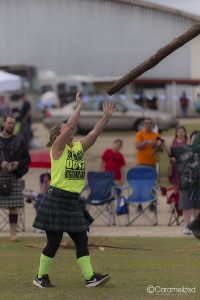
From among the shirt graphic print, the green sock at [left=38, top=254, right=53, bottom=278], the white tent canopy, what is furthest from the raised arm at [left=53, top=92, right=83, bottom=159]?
the white tent canopy

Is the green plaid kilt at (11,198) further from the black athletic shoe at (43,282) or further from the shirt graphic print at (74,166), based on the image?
the shirt graphic print at (74,166)

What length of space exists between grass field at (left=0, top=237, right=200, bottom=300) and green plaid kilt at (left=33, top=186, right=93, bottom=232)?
0.56 meters

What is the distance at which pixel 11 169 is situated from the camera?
488 inches

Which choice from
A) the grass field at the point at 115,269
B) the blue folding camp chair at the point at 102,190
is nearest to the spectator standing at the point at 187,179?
the grass field at the point at 115,269

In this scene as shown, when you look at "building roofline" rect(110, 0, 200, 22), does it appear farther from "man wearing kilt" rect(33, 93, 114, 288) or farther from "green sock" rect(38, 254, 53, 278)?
"green sock" rect(38, 254, 53, 278)

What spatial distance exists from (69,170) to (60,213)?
1.30 feet

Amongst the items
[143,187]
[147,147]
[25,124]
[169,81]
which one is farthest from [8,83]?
[169,81]

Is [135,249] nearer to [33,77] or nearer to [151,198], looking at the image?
[151,198]

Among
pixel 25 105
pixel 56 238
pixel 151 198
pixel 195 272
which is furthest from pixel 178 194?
pixel 25 105

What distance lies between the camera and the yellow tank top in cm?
854

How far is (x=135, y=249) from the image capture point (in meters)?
11.4

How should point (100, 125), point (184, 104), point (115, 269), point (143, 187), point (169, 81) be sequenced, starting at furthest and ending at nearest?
point (169, 81) → point (184, 104) → point (143, 187) → point (115, 269) → point (100, 125)

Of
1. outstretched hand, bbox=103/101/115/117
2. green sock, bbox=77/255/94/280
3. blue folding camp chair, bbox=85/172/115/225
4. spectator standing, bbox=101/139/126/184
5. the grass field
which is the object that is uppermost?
outstretched hand, bbox=103/101/115/117

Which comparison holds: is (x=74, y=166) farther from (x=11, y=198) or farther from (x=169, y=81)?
(x=169, y=81)
